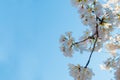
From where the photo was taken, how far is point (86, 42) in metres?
4.91

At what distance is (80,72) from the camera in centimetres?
447

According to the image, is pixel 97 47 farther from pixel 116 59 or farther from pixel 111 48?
pixel 111 48

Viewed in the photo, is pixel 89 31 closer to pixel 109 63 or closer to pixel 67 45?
pixel 67 45

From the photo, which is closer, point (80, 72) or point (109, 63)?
point (80, 72)

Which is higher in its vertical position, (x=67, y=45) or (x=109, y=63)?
(x=109, y=63)

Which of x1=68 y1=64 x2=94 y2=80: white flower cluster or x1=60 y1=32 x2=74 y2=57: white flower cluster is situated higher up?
x1=60 y1=32 x2=74 y2=57: white flower cluster

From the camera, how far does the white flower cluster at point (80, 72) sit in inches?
175

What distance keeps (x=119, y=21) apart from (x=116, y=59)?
105cm

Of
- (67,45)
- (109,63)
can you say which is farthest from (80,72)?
(109,63)

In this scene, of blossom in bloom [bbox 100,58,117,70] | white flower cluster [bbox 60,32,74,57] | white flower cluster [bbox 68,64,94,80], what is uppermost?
blossom in bloom [bbox 100,58,117,70]

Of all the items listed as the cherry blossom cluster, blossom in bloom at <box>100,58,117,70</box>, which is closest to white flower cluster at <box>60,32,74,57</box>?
the cherry blossom cluster

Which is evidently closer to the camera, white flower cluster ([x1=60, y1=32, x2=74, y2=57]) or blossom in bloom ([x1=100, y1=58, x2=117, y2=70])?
white flower cluster ([x1=60, y1=32, x2=74, y2=57])

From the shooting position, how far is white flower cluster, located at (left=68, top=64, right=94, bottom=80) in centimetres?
445

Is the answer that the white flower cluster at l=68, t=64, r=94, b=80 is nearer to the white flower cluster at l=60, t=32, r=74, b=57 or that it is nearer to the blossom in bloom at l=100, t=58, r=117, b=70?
the white flower cluster at l=60, t=32, r=74, b=57
